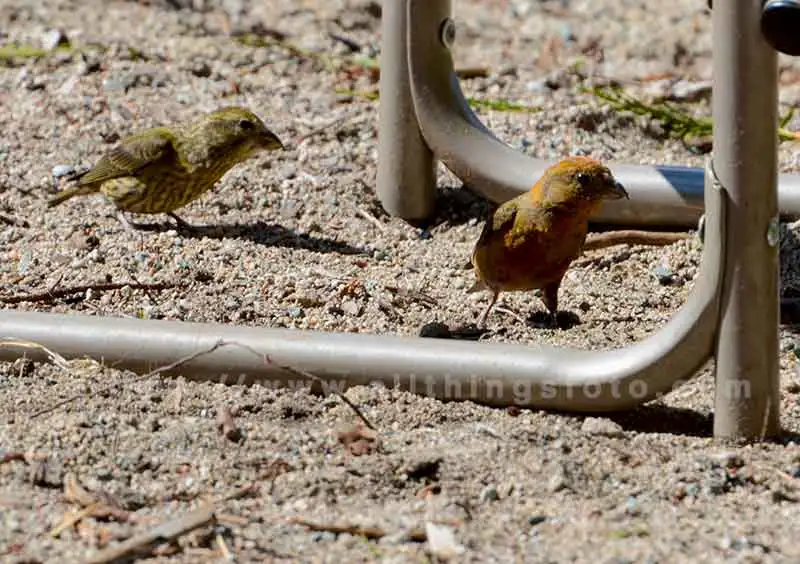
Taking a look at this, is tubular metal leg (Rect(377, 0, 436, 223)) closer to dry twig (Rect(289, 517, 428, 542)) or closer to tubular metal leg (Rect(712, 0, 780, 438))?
tubular metal leg (Rect(712, 0, 780, 438))

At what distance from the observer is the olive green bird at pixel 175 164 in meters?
6.31

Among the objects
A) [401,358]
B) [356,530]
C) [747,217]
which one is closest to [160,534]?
[356,530]

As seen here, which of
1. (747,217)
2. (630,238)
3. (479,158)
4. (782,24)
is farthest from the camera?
(479,158)

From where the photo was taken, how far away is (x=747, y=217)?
3.84 metres

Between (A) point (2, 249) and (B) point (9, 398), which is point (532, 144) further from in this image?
(B) point (9, 398)

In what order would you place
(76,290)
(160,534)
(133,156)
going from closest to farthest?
(160,534) < (76,290) < (133,156)

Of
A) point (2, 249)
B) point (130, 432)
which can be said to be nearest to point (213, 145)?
point (2, 249)

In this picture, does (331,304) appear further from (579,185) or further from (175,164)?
(175,164)

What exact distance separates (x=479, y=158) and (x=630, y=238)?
0.64 meters

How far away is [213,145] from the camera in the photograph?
6316 millimetres

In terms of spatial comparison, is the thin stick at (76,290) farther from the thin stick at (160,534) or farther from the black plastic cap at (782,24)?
the black plastic cap at (782,24)

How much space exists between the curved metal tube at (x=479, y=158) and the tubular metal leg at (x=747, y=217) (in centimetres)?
173

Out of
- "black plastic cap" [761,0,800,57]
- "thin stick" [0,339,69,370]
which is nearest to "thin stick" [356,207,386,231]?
"thin stick" [0,339,69,370]

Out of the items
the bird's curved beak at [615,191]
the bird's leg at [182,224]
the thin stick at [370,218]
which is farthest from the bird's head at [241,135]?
the bird's curved beak at [615,191]
